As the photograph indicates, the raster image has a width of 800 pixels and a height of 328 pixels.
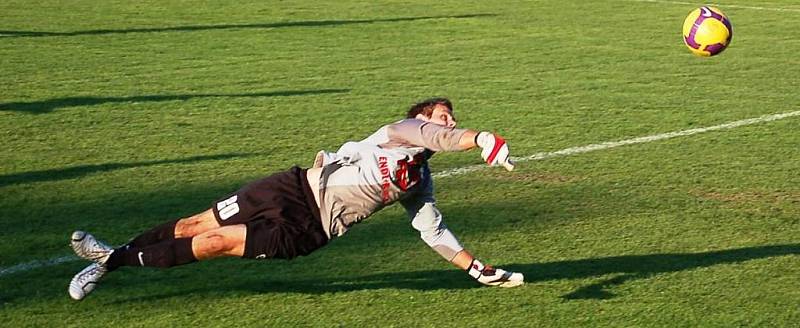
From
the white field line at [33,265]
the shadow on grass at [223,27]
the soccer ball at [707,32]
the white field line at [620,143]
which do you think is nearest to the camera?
the white field line at [33,265]

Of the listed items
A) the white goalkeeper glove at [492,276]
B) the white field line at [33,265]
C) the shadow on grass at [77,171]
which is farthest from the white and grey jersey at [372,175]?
the shadow on grass at [77,171]

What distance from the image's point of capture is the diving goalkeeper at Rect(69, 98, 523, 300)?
261 inches

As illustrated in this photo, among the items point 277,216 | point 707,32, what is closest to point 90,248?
point 277,216

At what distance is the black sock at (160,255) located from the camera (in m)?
6.63

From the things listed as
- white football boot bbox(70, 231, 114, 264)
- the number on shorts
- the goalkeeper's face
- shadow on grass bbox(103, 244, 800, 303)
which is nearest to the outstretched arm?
the goalkeeper's face

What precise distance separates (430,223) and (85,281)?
1797 mm

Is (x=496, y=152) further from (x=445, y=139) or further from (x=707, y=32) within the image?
(x=707, y=32)

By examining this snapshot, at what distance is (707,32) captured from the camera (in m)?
11.9

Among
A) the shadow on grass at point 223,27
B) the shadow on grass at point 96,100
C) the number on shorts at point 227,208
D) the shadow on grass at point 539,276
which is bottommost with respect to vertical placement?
the shadow on grass at point 539,276

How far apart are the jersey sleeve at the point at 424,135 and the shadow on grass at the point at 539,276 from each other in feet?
3.25

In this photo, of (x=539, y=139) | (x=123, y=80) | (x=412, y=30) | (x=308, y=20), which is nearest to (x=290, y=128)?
(x=539, y=139)

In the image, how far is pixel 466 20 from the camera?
2116 cm

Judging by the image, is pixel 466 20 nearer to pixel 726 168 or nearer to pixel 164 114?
pixel 164 114

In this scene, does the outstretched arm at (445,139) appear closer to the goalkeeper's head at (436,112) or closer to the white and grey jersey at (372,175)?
the white and grey jersey at (372,175)
